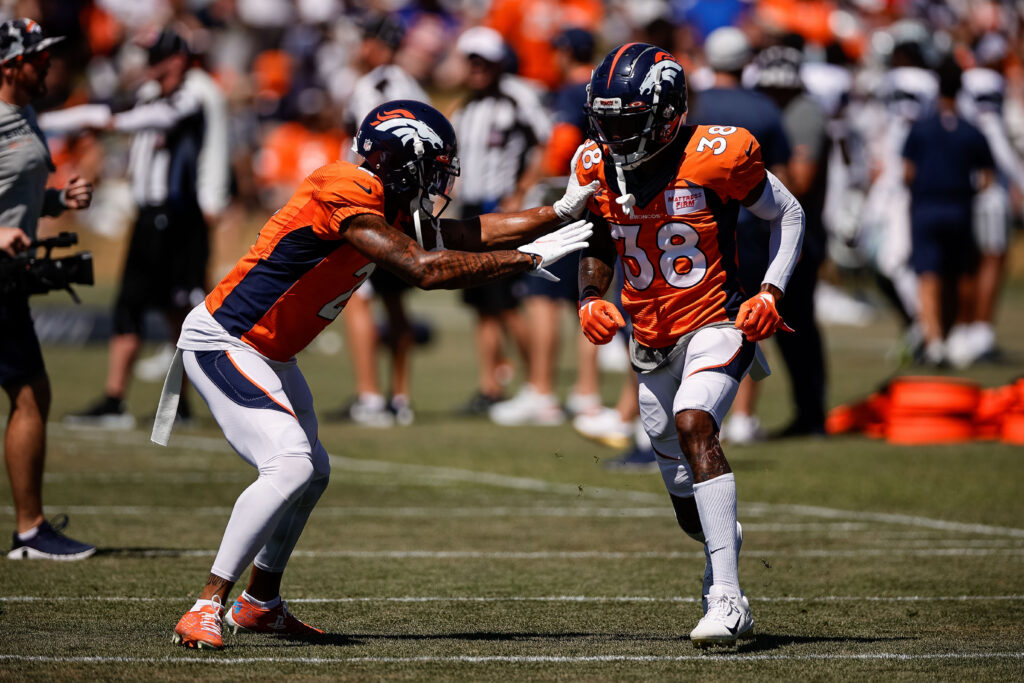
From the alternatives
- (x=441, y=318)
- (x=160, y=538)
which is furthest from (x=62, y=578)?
(x=441, y=318)

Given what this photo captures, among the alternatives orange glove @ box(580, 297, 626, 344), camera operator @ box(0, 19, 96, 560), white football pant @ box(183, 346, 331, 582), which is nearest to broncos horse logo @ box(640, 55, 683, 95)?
orange glove @ box(580, 297, 626, 344)

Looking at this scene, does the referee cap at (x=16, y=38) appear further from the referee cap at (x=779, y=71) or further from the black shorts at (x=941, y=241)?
the black shorts at (x=941, y=241)

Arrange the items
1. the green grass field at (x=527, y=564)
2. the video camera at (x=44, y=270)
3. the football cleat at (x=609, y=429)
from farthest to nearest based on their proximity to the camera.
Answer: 1. the football cleat at (x=609, y=429)
2. the video camera at (x=44, y=270)
3. the green grass field at (x=527, y=564)

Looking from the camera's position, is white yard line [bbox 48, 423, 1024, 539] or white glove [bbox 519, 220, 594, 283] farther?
white yard line [bbox 48, 423, 1024, 539]

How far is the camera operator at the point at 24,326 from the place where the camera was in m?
7.23

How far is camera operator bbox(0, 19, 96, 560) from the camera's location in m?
7.23

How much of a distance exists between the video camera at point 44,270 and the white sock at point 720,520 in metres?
3.12

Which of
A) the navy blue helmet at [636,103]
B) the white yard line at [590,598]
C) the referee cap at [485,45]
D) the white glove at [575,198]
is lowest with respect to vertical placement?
the white yard line at [590,598]

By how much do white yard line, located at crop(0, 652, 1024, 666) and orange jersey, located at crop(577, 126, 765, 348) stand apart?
1304 mm

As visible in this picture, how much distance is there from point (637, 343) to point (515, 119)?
675 centimetres

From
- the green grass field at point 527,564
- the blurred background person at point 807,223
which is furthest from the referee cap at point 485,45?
the green grass field at point 527,564

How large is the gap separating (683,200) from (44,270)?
3.01 meters

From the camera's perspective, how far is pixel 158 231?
39.7 feet

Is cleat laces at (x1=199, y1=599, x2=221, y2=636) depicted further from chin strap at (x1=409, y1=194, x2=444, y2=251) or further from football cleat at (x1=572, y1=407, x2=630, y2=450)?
football cleat at (x1=572, y1=407, x2=630, y2=450)
